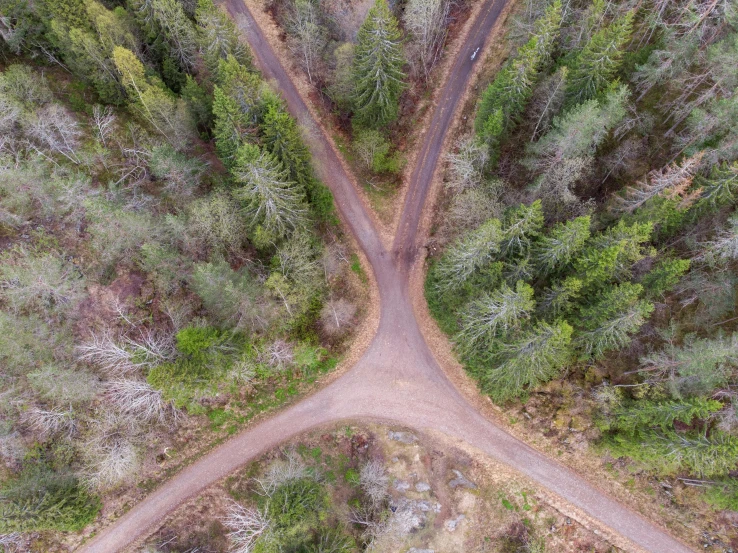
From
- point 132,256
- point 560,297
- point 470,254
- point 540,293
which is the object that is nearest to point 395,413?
point 540,293

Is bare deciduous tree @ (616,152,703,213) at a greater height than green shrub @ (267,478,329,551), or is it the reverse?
bare deciduous tree @ (616,152,703,213)

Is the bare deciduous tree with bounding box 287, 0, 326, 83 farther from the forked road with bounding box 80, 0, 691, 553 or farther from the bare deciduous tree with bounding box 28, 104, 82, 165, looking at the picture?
the bare deciduous tree with bounding box 28, 104, 82, 165

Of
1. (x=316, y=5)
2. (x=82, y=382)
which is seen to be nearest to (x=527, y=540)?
(x=82, y=382)

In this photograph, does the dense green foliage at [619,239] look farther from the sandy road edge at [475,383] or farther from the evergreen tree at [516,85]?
the sandy road edge at [475,383]

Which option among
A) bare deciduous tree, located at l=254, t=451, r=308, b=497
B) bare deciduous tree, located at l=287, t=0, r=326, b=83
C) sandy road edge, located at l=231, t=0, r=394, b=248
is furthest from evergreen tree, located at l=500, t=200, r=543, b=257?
bare deciduous tree, located at l=287, t=0, r=326, b=83

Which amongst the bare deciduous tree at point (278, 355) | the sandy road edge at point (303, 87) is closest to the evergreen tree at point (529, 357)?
the sandy road edge at point (303, 87)

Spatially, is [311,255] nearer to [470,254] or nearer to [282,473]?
[470,254]

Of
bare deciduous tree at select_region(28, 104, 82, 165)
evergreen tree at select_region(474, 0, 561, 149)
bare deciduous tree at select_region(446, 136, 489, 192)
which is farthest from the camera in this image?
bare deciduous tree at select_region(446, 136, 489, 192)
